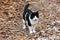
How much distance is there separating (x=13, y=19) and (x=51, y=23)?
58.5 inches

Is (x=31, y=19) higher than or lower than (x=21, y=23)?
higher

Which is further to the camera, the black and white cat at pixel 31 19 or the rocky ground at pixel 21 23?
the rocky ground at pixel 21 23

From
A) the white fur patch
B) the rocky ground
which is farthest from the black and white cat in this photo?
the rocky ground

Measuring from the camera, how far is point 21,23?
8.48m

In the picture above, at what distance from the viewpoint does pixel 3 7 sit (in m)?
10.1

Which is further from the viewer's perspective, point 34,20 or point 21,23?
point 21,23

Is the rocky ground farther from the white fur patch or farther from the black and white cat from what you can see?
the white fur patch

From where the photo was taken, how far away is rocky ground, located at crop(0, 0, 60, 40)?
748cm

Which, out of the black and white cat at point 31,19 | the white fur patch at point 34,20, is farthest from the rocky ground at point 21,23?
the white fur patch at point 34,20

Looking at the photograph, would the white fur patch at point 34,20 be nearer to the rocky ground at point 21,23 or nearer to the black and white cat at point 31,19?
the black and white cat at point 31,19

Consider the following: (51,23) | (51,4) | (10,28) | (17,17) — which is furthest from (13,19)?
(51,4)

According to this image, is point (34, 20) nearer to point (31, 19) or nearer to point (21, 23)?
point (31, 19)

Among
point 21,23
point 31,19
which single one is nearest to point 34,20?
point 31,19

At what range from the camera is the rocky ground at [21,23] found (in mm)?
7477
